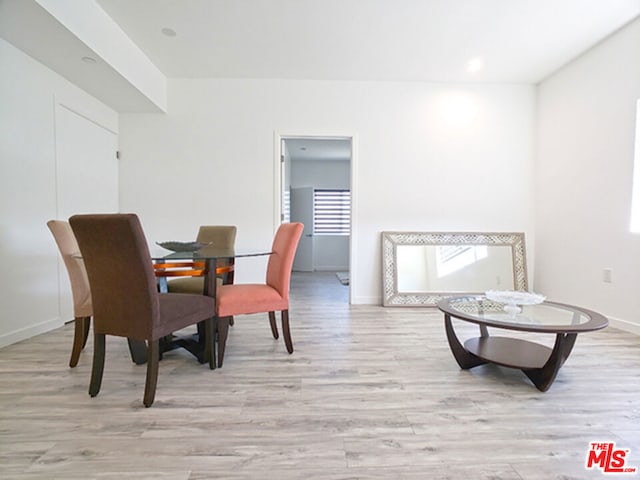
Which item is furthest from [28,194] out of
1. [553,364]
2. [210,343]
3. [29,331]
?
[553,364]

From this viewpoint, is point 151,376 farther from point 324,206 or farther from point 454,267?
point 324,206

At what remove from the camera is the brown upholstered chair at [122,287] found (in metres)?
1.47

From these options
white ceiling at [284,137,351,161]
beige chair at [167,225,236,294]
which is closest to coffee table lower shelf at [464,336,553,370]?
beige chair at [167,225,236,294]

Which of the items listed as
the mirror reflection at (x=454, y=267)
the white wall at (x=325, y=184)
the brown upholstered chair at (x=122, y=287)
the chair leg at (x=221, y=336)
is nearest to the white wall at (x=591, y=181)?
the mirror reflection at (x=454, y=267)

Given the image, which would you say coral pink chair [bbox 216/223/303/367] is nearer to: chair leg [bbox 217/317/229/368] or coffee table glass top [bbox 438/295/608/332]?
chair leg [bbox 217/317/229/368]

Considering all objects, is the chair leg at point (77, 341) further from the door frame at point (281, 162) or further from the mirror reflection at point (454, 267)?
the mirror reflection at point (454, 267)

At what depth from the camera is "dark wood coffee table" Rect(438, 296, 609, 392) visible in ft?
5.45

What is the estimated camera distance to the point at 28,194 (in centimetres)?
251

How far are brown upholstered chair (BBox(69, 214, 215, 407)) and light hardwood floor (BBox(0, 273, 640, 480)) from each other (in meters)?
0.25

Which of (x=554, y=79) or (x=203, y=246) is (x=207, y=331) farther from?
(x=554, y=79)

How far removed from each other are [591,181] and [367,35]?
260cm

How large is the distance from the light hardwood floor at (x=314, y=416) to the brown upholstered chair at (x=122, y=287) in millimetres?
249

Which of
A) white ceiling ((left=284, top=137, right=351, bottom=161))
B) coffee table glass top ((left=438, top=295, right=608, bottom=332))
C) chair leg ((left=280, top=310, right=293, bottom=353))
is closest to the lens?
coffee table glass top ((left=438, top=295, right=608, bottom=332))

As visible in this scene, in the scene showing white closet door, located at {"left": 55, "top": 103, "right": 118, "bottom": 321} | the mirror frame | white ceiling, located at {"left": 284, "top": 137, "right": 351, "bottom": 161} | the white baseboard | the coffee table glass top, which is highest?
white ceiling, located at {"left": 284, "top": 137, "right": 351, "bottom": 161}
